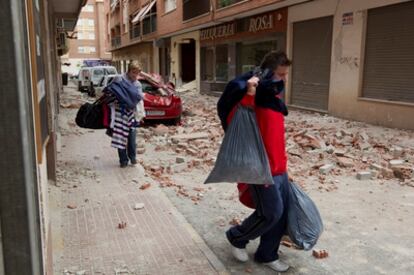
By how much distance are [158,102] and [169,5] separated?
18.7 metres

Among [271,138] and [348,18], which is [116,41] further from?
[271,138]

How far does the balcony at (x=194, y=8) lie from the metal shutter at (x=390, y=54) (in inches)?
439

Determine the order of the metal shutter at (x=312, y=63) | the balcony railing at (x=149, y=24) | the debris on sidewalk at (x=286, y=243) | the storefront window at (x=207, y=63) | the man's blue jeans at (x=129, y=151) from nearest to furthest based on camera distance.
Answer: the debris on sidewalk at (x=286, y=243), the man's blue jeans at (x=129, y=151), the metal shutter at (x=312, y=63), the storefront window at (x=207, y=63), the balcony railing at (x=149, y=24)

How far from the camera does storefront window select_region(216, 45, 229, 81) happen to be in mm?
23353

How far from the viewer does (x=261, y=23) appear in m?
18.5

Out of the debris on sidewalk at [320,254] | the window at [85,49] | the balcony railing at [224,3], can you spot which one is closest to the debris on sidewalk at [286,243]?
the debris on sidewalk at [320,254]

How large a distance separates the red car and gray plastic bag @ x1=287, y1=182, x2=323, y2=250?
913cm

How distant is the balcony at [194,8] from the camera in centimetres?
2256

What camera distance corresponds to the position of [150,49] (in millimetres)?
38812

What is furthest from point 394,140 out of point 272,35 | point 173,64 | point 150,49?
point 150,49

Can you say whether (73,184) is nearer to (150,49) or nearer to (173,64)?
(173,64)

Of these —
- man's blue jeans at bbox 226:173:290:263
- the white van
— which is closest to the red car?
man's blue jeans at bbox 226:173:290:263

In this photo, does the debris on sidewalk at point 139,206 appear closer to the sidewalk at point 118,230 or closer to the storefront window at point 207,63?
the sidewalk at point 118,230

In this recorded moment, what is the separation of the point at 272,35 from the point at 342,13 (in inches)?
177
